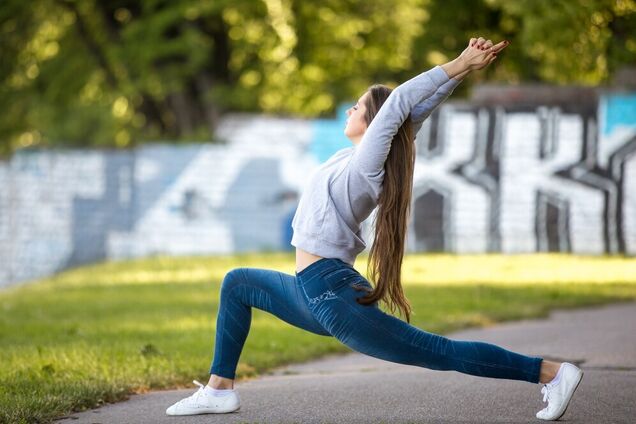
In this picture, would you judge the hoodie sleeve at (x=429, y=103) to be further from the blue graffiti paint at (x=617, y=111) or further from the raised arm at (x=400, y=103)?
the blue graffiti paint at (x=617, y=111)

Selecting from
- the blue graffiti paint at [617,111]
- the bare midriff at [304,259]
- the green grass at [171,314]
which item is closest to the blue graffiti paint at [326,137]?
the green grass at [171,314]

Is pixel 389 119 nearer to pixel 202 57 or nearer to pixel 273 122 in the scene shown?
pixel 273 122

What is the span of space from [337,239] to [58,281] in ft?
43.1

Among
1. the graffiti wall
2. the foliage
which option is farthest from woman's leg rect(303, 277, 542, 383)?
the foliage

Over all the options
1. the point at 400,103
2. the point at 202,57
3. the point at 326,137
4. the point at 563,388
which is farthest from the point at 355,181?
the point at 202,57

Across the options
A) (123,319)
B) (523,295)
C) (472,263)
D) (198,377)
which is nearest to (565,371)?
(198,377)

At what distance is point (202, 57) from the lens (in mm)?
22078

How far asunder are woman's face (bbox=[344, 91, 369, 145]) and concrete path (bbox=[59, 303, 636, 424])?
139 cm

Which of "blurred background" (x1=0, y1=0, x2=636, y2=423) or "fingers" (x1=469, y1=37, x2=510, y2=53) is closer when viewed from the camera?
"fingers" (x1=469, y1=37, x2=510, y2=53)

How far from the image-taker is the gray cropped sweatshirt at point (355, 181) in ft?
15.6

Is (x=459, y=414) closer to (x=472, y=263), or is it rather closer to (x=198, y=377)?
(x=198, y=377)

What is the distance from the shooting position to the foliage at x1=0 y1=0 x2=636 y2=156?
73.9ft

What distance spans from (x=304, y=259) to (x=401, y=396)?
138cm

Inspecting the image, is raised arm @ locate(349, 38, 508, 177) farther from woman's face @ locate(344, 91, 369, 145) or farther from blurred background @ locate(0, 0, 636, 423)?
blurred background @ locate(0, 0, 636, 423)
